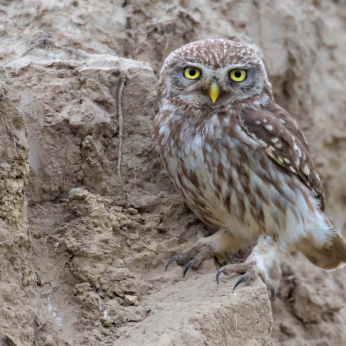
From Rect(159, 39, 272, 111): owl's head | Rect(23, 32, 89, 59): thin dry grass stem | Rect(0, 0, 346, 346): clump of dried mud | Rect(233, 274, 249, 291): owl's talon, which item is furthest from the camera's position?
Rect(23, 32, 89, 59): thin dry grass stem

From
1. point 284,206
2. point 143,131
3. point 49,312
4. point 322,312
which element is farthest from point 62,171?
point 322,312

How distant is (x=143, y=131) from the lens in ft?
12.3

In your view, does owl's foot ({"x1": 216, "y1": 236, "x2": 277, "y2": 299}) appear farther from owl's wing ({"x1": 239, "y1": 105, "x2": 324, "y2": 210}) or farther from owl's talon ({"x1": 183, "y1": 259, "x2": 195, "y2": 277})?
owl's wing ({"x1": 239, "y1": 105, "x2": 324, "y2": 210})

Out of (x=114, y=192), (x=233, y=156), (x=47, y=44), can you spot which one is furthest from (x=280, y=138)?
(x=47, y=44)

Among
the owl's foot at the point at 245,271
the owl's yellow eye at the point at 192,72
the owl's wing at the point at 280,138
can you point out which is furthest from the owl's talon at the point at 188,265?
the owl's yellow eye at the point at 192,72

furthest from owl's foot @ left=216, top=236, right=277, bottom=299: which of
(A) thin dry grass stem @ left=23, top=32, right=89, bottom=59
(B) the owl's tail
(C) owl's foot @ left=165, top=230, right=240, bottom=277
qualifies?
(A) thin dry grass stem @ left=23, top=32, right=89, bottom=59

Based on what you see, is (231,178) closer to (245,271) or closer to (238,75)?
(245,271)

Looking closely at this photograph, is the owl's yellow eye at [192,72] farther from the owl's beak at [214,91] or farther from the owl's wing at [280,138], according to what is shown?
the owl's wing at [280,138]

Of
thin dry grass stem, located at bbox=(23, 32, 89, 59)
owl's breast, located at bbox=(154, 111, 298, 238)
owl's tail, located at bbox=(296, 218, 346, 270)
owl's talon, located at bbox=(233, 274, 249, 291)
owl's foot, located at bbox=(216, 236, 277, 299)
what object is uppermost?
thin dry grass stem, located at bbox=(23, 32, 89, 59)

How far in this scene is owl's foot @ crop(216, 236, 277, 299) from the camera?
317cm

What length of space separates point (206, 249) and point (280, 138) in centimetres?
79

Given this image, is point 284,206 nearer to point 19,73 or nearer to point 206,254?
point 206,254

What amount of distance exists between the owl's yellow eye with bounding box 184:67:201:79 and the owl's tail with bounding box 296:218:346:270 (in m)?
1.25

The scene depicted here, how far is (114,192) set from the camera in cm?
355
